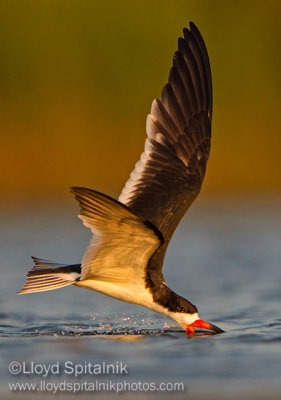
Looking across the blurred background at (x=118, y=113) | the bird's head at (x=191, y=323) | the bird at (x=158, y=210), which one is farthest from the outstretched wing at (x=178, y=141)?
the blurred background at (x=118, y=113)

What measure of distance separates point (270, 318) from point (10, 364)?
2.40 meters

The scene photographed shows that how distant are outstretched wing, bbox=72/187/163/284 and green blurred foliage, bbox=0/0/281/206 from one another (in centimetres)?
720

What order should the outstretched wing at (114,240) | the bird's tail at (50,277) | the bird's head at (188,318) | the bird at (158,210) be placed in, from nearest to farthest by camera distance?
the outstretched wing at (114,240) < the bird at (158,210) < the bird's tail at (50,277) < the bird's head at (188,318)

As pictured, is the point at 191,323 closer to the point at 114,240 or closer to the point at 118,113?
the point at 114,240

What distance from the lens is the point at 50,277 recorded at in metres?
6.86

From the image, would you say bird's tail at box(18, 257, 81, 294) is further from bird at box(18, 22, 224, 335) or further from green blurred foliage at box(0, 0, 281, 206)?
green blurred foliage at box(0, 0, 281, 206)

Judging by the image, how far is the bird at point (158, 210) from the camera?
6.32m

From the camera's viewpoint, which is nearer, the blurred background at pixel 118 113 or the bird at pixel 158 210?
the bird at pixel 158 210

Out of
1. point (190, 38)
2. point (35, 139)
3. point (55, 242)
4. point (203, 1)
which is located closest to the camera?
point (190, 38)

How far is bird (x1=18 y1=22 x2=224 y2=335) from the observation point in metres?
6.32

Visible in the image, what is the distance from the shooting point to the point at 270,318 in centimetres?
773

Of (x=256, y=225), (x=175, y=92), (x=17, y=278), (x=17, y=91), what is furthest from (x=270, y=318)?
(x=17, y=91)

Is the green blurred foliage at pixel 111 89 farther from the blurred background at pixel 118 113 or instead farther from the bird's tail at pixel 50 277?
the bird's tail at pixel 50 277

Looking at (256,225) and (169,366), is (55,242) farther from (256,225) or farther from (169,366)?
(169,366)
